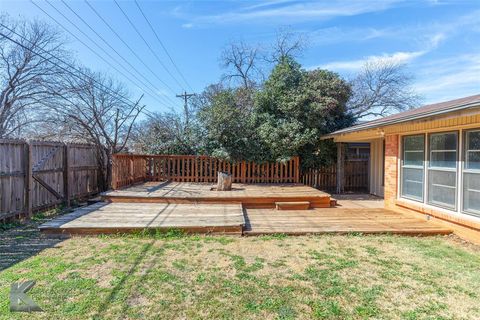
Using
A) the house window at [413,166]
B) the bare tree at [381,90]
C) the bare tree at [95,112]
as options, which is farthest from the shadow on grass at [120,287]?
the bare tree at [381,90]

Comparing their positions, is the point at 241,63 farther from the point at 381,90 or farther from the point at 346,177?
the point at 346,177

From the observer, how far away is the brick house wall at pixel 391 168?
6754 millimetres

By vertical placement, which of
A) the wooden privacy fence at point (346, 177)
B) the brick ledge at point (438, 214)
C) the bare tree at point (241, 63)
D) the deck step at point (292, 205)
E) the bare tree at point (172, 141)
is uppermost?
the bare tree at point (241, 63)

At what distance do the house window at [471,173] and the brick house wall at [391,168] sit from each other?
6.47ft

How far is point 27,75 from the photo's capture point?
1153 cm

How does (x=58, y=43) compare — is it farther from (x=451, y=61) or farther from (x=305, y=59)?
(x=451, y=61)

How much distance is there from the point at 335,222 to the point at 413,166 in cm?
237

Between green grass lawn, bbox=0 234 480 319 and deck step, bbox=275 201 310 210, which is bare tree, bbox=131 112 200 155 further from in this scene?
green grass lawn, bbox=0 234 480 319

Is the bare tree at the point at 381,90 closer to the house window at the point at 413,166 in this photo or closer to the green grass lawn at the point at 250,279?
the house window at the point at 413,166

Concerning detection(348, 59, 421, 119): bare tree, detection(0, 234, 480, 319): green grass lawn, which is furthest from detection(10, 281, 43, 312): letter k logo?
detection(348, 59, 421, 119): bare tree

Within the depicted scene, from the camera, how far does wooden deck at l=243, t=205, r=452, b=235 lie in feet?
16.8

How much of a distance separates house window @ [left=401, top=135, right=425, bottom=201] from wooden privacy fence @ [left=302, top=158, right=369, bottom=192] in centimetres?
441

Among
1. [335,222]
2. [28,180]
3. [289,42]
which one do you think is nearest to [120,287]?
[335,222]

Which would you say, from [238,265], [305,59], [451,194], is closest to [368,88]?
[305,59]
